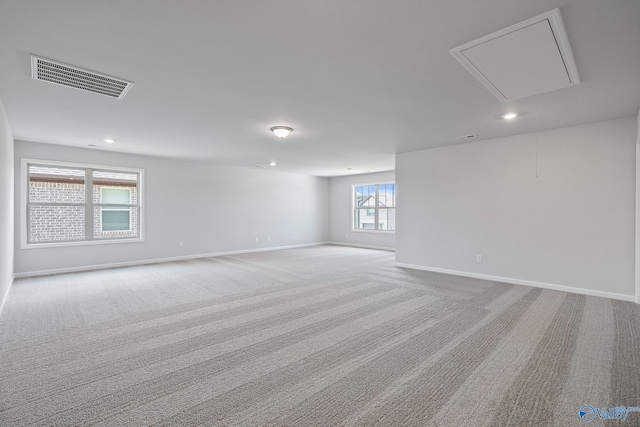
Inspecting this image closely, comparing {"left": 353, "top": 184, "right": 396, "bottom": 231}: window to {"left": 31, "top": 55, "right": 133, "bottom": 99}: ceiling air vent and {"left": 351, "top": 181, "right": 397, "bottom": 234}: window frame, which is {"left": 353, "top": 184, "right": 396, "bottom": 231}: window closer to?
{"left": 351, "top": 181, "right": 397, "bottom": 234}: window frame

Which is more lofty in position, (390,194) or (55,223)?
(390,194)

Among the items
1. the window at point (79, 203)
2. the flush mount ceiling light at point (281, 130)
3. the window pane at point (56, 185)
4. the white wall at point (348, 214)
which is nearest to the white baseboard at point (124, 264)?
the window at point (79, 203)

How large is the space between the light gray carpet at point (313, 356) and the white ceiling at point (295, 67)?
7.99ft

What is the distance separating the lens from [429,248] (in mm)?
5816

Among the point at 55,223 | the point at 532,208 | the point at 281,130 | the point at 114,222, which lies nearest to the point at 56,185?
the point at 55,223

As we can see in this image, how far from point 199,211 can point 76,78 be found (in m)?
4.96

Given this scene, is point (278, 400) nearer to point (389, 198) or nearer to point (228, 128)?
point (228, 128)

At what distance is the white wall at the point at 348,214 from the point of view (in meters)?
9.07

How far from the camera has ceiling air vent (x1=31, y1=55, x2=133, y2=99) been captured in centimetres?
249

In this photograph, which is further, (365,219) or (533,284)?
(365,219)

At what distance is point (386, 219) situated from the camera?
9180 millimetres

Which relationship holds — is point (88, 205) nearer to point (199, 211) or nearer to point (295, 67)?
point (199, 211)

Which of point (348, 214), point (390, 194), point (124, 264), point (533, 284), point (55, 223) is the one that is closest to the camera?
point (533, 284)

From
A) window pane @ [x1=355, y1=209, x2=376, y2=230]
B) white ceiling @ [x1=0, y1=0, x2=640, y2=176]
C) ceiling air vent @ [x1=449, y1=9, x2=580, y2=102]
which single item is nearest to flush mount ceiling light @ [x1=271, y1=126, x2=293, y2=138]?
white ceiling @ [x1=0, y1=0, x2=640, y2=176]
